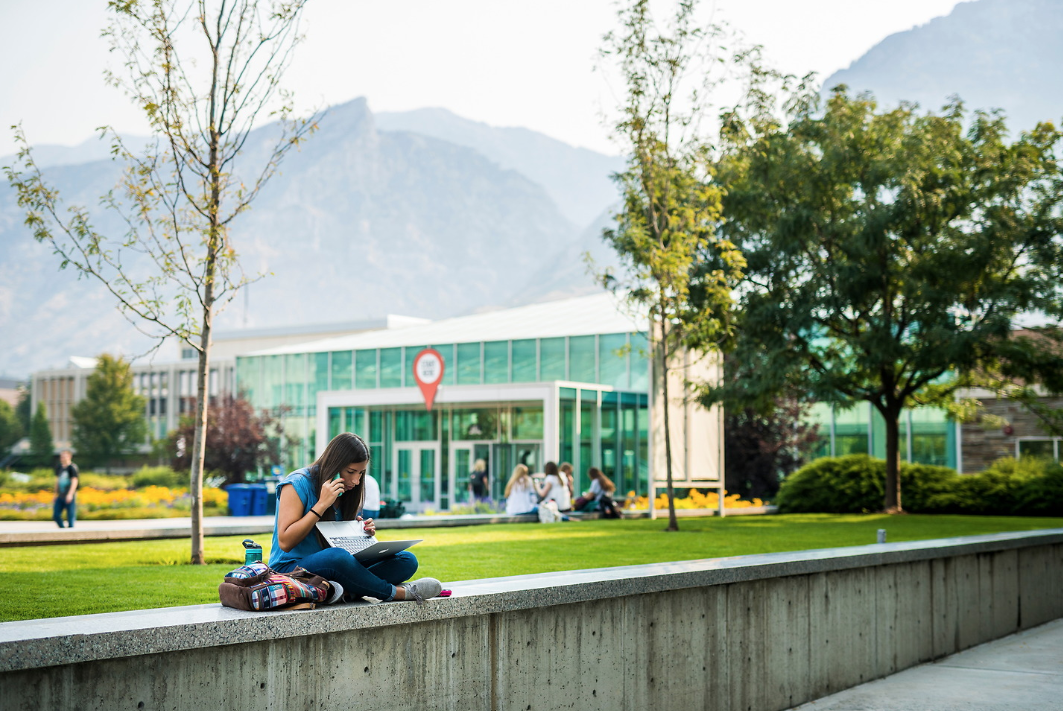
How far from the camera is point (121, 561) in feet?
37.8

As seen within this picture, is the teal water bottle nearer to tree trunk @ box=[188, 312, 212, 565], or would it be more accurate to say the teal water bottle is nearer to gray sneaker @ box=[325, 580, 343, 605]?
gray sneaker @ box=[325, 580, 343, 605]

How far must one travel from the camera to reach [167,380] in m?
110

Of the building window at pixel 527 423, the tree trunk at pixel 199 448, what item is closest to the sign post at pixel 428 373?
the building window at pixel 527 423

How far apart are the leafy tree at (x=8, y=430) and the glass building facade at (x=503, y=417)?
9298 centimetres

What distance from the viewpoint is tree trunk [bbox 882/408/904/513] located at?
1009 inches

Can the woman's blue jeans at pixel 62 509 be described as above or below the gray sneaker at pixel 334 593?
below

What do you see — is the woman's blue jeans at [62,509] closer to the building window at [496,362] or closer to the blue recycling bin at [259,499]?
the blue recycling bin at [259,499]

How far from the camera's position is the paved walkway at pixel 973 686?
27.0 feet

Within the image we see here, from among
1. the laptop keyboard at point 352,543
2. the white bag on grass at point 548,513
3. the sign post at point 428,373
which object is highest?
the sign post at point 428,373

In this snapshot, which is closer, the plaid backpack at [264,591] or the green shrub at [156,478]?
the plaid backpack at [264,591]

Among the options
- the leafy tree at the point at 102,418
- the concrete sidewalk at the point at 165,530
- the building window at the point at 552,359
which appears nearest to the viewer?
the concrete sidewalk at the point at 165,530

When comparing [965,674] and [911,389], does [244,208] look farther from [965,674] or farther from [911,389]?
[911,389]

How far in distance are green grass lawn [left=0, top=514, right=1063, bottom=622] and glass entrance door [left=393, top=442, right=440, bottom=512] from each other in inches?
523

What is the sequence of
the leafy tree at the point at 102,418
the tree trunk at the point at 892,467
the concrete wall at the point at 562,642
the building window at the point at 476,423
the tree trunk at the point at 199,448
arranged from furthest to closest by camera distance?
the leafy tree at the point at 102,418 < the building window at the point at 476,423 < the tree trunk at the point at 892,467 < the tree trunk at the point at 199,448 < the concrete wall at the point at 562,642
